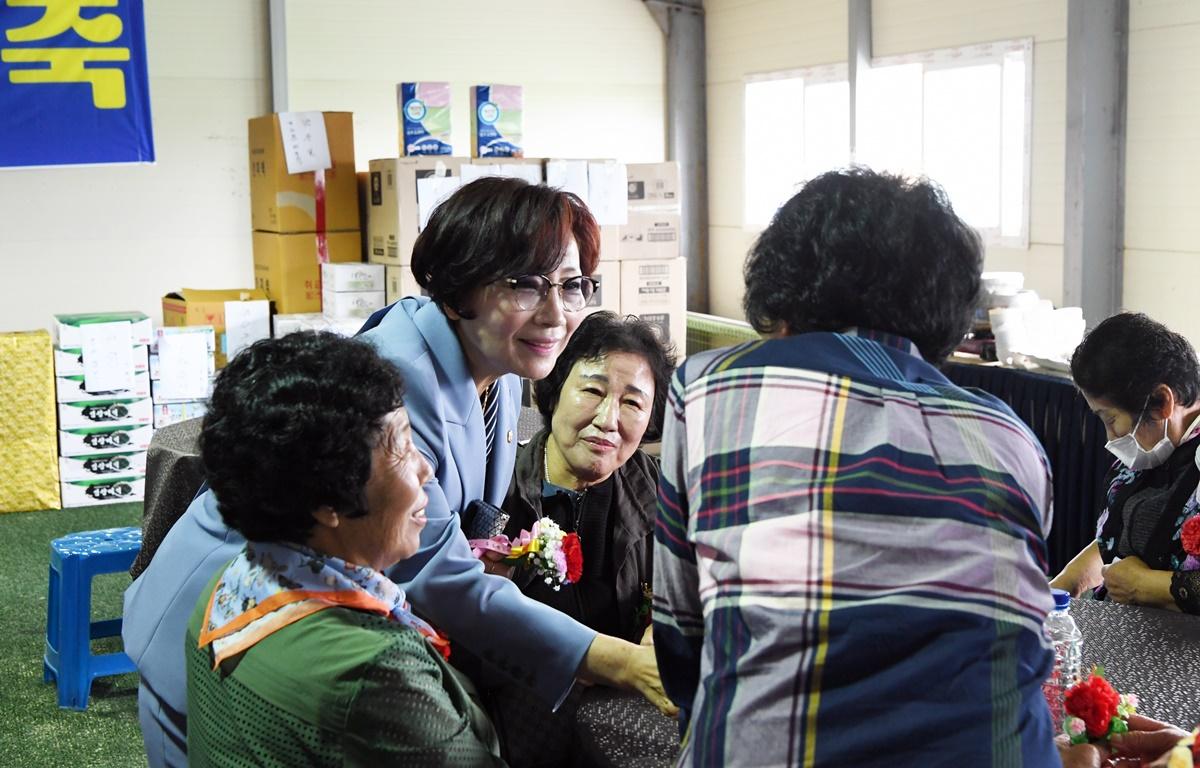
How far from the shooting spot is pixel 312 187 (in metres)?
6.33

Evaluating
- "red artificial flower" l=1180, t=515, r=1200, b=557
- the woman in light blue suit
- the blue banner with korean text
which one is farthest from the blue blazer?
the blue banner with korean text

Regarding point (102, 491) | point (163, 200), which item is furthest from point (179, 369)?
point (163, 200)

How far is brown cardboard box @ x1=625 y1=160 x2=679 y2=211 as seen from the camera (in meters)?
6.49

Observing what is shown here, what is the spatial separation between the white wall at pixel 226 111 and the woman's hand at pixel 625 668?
590 centimetres

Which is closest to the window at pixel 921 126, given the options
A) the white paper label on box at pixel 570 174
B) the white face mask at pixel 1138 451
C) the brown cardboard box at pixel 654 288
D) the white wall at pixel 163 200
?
the brown cardboard box at pixel 654 288

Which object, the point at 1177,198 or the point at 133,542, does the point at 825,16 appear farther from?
the point at 133,542

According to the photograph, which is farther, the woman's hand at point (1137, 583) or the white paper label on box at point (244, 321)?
the white paper label on box at point (244, 321)

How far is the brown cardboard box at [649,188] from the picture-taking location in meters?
6.49

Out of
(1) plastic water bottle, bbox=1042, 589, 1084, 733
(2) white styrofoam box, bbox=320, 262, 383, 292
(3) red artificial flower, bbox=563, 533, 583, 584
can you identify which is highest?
(2) white styrofoam box, bbox=320, 262, 383, 292

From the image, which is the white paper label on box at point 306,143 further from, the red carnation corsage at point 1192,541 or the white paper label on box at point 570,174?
the red carnation corsage at point 1192,541

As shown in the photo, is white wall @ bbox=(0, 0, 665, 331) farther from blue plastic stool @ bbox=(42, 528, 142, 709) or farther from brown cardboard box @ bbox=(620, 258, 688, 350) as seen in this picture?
blue plastic stool @ bbox=(42, 528, 142, 709)

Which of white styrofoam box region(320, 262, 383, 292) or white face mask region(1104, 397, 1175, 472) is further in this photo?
white styrofoam box region(320, 262, 383, 292)

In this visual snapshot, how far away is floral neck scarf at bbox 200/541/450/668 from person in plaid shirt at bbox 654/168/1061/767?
15.6 inches

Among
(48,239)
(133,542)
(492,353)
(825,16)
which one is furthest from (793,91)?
(492,353)
